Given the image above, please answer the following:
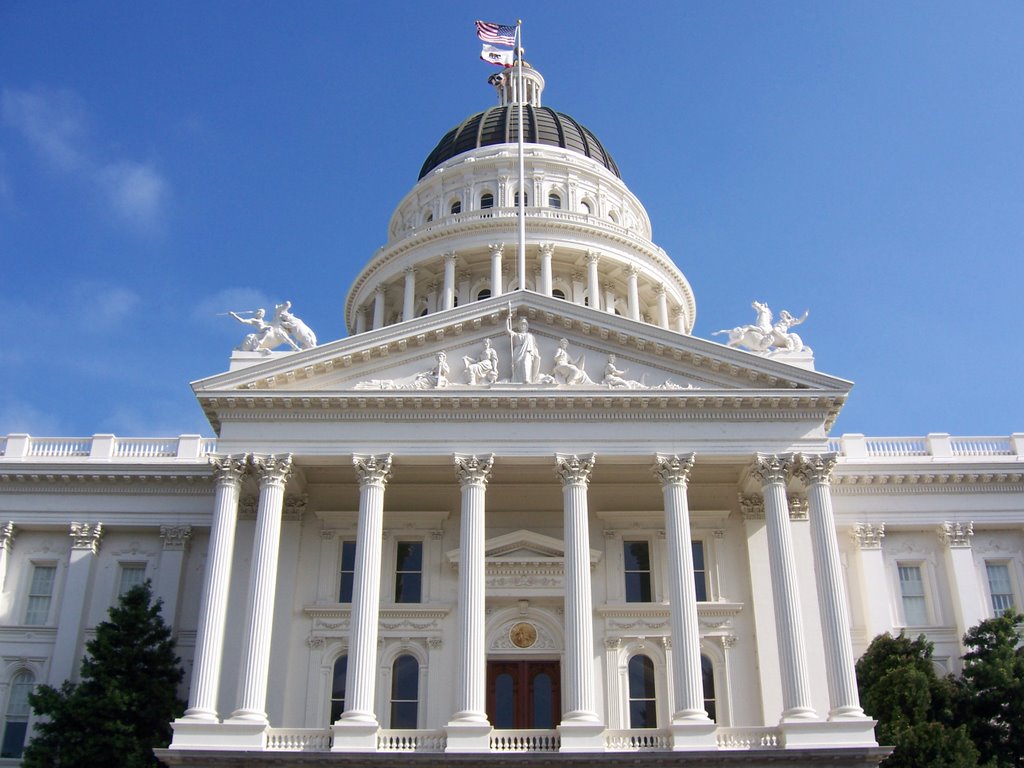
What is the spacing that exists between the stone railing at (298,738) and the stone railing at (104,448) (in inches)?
480

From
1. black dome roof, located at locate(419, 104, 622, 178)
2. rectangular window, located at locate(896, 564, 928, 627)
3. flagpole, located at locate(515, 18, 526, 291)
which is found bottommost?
rectangular window, located at locate(896, 564, 928, 627)

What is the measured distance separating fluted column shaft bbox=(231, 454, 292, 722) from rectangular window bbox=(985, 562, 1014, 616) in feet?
71.3

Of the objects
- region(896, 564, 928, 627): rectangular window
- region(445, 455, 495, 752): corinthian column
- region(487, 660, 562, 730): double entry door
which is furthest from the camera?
region(896, 564, 928, 627): rectangular window

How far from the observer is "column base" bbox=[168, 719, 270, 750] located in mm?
24719

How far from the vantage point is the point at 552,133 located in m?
Result: 54.6

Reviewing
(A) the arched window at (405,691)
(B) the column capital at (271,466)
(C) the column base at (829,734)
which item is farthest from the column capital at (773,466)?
(B) the column capital at (271,466)

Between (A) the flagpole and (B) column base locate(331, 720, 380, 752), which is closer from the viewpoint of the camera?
(B) column base locate(331, 720, 380, 752)

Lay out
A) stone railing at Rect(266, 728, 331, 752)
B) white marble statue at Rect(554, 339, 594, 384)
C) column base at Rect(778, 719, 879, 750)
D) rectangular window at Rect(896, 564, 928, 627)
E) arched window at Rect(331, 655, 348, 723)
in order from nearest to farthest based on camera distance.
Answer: column base at Rect(778, 719, 879, 750) → stone railing at Rect(266, 728, 331, 752) → white marble statue at Rect(554, 339, 594, 384) → arched window at Rect(331, 655, 348, 723) → rectangular window at Rect(896, 564, 928, 627)

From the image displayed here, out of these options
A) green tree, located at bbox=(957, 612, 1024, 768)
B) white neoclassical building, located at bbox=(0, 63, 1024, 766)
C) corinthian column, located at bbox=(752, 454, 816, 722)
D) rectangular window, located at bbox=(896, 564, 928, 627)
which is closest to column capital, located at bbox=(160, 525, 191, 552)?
white neoclassical building, located at bbox=(0, 63, 1024, 766)

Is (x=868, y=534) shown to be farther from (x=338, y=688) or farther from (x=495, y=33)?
(x=495, y=33)

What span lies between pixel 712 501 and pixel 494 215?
71.4 ft

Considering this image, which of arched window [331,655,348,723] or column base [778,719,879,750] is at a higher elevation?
arched window [331,655,348,723]

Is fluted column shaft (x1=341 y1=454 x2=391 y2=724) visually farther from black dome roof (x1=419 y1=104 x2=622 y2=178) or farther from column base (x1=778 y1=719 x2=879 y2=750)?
black dome roof (x1=419 y1=104 x2=622 y2=178)

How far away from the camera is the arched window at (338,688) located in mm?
29141
